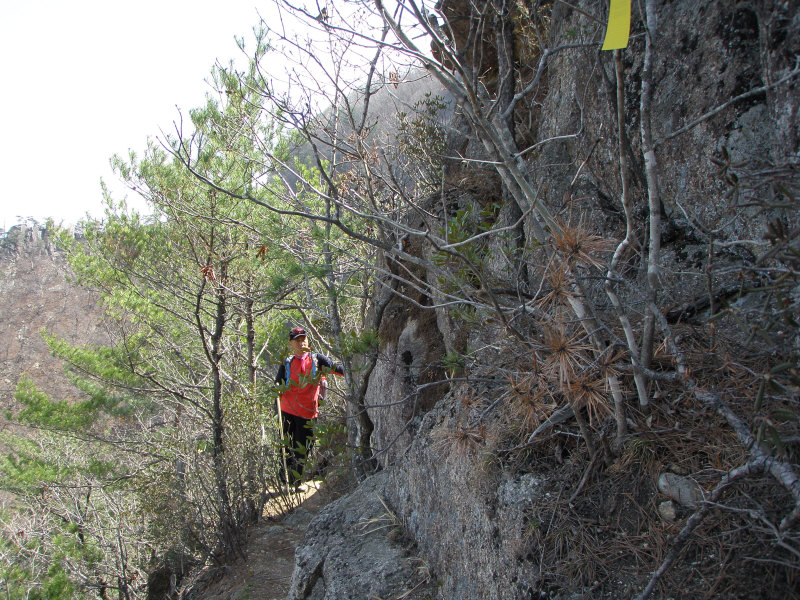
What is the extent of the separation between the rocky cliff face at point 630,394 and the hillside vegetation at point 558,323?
1 centimetres

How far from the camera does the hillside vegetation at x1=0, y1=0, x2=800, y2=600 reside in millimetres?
1766

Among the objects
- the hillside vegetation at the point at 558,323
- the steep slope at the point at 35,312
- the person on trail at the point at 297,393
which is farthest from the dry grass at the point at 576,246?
the steep slope at the point at 35,312

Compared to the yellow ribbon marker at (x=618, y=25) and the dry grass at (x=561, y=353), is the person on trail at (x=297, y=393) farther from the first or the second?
the yellow ribbon marker at (x=618, y=25)

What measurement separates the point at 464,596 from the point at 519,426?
0.77m

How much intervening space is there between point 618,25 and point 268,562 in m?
4.92

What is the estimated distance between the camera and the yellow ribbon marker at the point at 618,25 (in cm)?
177

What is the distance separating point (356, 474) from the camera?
15.4 feet

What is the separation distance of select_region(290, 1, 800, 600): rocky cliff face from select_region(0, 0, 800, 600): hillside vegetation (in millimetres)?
11

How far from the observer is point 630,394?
2260mm

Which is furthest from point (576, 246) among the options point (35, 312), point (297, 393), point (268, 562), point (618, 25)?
point (35, 312)

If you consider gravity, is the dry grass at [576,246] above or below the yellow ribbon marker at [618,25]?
below

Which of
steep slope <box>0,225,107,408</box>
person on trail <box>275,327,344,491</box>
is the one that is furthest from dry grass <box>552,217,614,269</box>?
steep slope <box>0,225,107,408</box>

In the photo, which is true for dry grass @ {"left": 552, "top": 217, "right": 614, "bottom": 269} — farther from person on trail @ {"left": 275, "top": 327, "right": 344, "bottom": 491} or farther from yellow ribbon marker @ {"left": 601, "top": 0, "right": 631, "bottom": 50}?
person on trail @ {"left": 275, "top": 327, "right": 344, "bottom": 491}

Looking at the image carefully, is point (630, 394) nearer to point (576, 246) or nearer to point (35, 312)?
point (576, 246)
